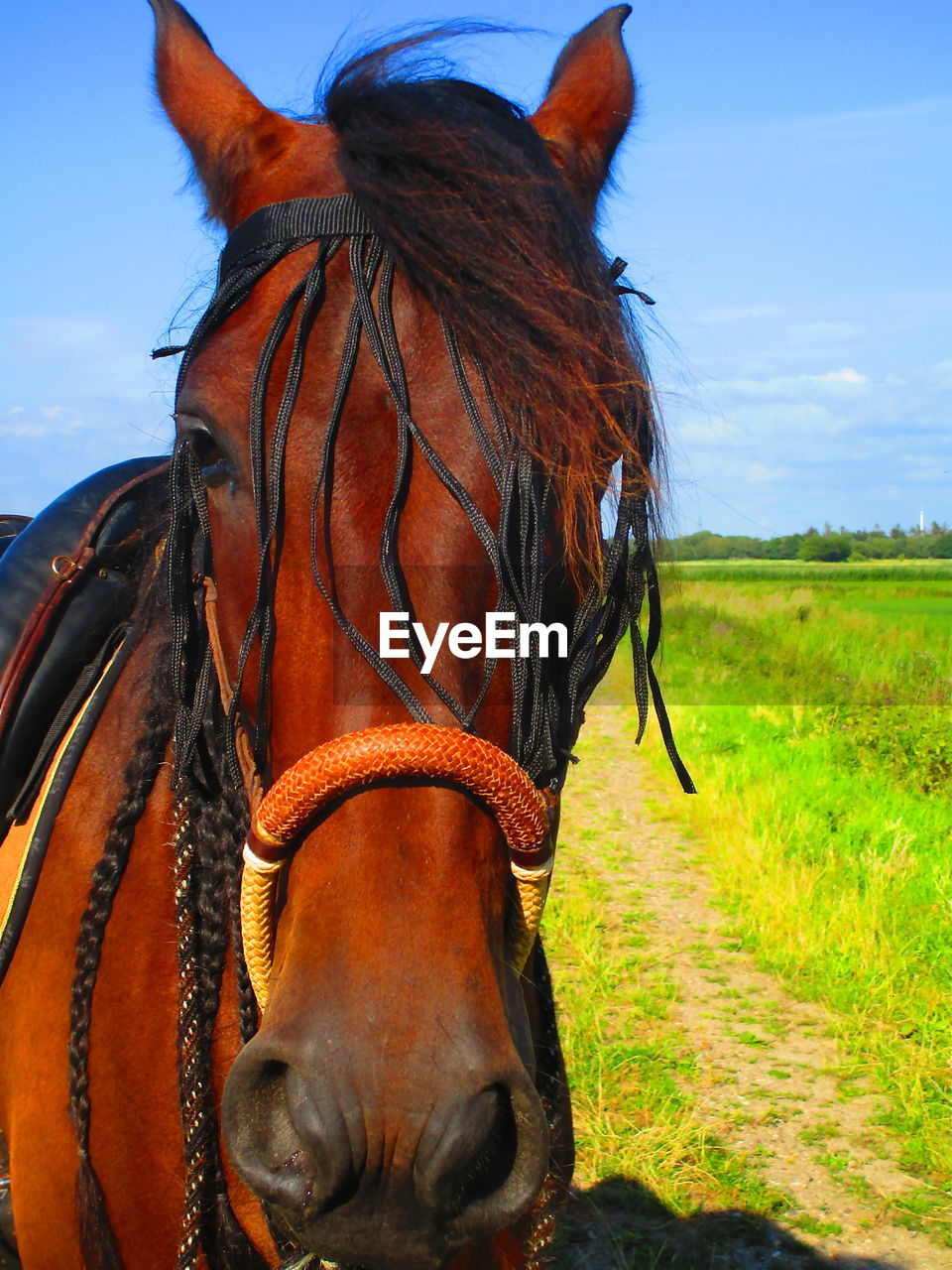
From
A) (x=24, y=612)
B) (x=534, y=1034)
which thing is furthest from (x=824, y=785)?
(x=24, y=612)

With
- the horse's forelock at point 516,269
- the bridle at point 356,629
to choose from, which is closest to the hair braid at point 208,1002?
the bridle at point 356,629

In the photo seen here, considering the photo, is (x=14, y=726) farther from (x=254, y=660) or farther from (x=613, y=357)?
(x=613, y=357)

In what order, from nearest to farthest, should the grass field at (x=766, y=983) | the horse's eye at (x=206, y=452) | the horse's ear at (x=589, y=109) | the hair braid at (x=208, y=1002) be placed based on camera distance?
the horse's eye at (x=206, y=452)
the hair braid at (x=208, y=1002)
the horse's ear at (x=589, y=109)
the grass field at (x=766, y=983)

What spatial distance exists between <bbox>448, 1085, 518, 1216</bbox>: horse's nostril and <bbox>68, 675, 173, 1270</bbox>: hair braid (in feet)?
2.87

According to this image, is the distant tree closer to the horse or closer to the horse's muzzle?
the horse

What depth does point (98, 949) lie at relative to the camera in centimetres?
196

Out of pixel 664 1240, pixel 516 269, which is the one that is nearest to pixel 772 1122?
pixel 664 1240

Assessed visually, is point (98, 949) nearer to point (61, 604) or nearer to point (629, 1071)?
point (61, 604)

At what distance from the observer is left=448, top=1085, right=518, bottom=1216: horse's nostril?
1338 mm

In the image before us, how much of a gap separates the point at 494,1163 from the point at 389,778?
0.53 meters

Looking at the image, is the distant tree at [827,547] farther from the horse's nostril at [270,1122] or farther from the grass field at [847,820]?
the horse's nostril at [270,1122]

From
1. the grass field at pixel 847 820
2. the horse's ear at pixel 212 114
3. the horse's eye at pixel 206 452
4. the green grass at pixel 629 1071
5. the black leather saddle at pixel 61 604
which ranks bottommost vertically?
the green grass at pixel 629 1071

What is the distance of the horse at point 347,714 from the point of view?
133cm

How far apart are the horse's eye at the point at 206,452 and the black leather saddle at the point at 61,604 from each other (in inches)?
19.3
